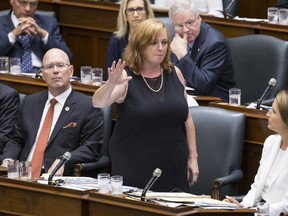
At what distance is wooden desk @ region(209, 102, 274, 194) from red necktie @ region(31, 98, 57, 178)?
3.57 ft

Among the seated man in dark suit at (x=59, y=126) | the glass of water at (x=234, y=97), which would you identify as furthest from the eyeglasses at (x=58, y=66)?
the glass of water at (x=234, y=97)

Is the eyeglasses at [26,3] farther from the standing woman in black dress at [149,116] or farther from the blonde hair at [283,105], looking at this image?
the blonde hair at [283,105]

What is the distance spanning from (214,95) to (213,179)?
1.03 metres

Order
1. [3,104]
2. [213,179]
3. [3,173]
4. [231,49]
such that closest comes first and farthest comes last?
[3,173], [213,179], [3,104], [231,49]

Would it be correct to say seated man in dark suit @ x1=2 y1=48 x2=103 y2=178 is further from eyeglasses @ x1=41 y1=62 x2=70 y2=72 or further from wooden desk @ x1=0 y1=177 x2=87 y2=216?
wooden desk @ x1=0 y1=177 x2=87 y2=216

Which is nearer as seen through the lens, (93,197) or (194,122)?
(93,197)

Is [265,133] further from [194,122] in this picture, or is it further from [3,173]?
[3,173]

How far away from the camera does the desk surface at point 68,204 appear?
470cm

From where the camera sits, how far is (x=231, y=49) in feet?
24.9

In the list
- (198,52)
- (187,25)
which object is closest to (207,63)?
(198,52)

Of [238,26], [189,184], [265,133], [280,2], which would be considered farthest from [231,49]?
[189,184]

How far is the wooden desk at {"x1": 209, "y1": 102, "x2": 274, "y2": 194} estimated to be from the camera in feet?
20.2

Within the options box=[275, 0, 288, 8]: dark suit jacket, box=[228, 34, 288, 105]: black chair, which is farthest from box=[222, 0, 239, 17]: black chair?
box=[228, 34, 288, 105]: black chair

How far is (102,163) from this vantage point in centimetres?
626
